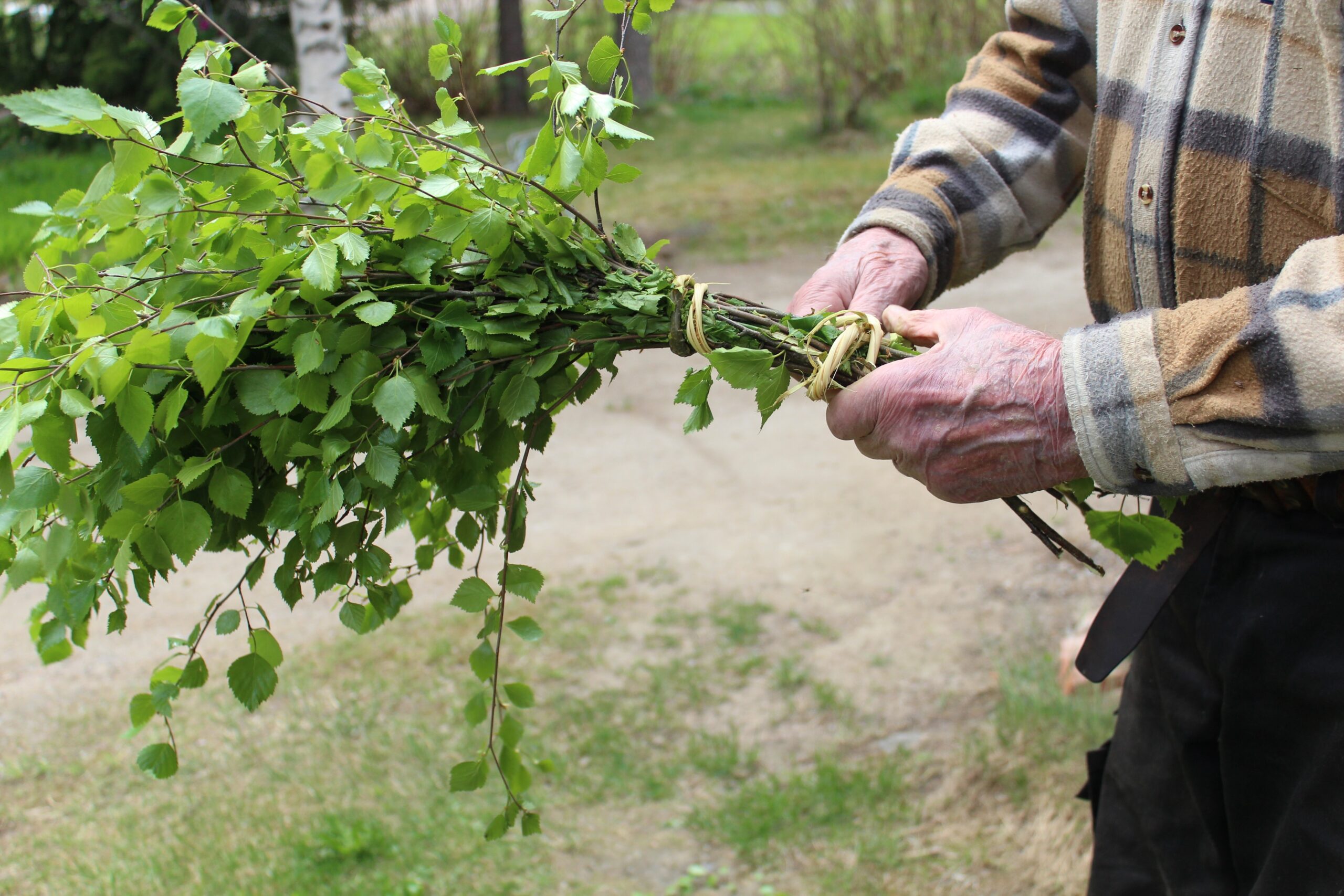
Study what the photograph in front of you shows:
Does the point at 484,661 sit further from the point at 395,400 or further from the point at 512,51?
the point at 512,51

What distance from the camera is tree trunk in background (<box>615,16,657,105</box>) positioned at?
12.3m

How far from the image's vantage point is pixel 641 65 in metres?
12.7

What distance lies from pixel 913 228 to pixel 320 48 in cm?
567

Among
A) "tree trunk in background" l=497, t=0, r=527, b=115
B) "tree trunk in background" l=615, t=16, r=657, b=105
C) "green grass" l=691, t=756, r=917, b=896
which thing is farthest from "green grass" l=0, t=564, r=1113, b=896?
"tree trunk in background" l=615, t=16, r=657, b=105

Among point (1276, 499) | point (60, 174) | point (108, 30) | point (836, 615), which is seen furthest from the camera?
point (108, 30)

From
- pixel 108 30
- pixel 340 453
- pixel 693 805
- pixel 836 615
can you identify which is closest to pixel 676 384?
pixel 836 615

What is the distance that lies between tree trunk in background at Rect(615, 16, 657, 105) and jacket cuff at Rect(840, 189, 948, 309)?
10.6 meters

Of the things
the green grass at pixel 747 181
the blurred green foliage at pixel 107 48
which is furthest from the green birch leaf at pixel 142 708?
the blurred green foliage at pixel 107 48

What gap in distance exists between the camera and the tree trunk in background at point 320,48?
6.51m

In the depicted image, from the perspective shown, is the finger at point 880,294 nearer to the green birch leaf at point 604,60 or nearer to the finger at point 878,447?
the finger at point 878,447

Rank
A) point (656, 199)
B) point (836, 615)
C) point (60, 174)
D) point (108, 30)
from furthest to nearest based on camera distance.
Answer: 1. point (108, 30)
2. point (656, 199)
3. point (60, 174)
4. point (836, 615)

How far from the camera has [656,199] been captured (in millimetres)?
9086

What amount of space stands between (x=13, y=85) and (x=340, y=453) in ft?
35.3

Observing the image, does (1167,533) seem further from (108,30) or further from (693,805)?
(108,30)
